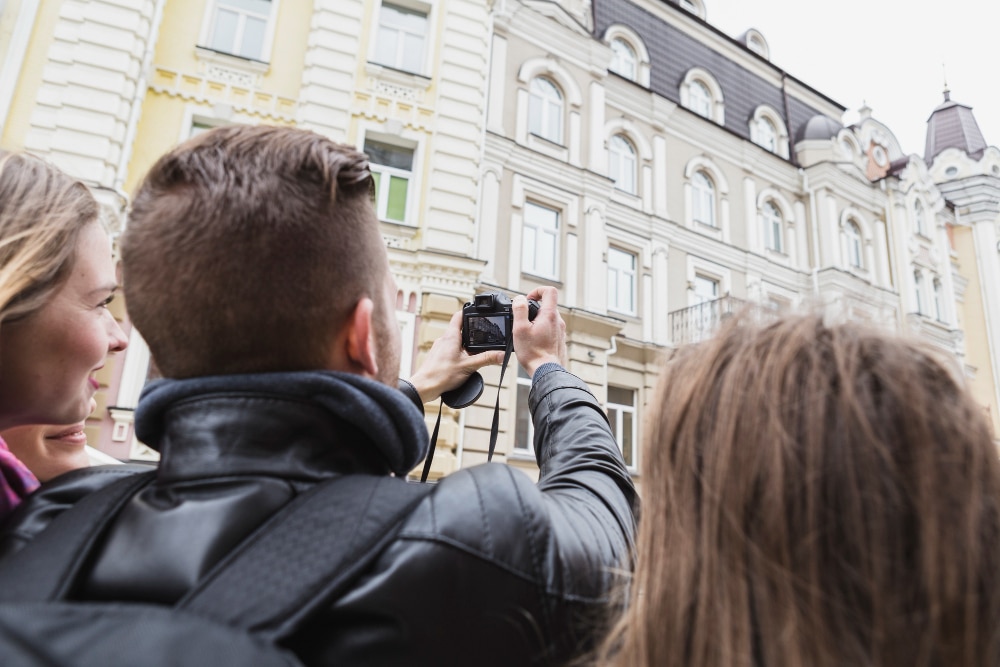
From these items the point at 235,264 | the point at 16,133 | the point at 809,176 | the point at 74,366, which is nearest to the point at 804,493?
the point at 235,264

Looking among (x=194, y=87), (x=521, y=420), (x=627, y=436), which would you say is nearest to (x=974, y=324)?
(x=627, y=436)

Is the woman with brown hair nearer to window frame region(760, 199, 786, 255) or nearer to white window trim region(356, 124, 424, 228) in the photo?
white window trim region(356, 124, 424, 228)

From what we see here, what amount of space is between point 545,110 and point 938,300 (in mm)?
15377

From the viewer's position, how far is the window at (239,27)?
9.69m

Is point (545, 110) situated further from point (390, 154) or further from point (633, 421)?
point (633, 421)

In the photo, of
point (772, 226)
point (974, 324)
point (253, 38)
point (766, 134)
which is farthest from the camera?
point (974, 324)

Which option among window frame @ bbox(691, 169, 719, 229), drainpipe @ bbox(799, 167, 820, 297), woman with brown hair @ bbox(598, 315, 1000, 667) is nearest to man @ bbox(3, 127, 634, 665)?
woman with brown hair @ bbox(598, 315, 1000, 667)

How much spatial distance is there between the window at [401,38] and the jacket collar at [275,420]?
33.8 ft

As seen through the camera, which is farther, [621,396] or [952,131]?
[952,131]

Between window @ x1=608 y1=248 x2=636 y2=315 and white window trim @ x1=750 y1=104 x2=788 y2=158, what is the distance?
22.0 feet

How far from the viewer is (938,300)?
20031 mm

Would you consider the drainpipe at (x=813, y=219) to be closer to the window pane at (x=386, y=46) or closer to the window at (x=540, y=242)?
the window at (x=540, y=242)

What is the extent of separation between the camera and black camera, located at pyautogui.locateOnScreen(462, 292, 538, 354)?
208 centimetres

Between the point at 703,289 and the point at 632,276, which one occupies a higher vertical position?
the point at 703,289
